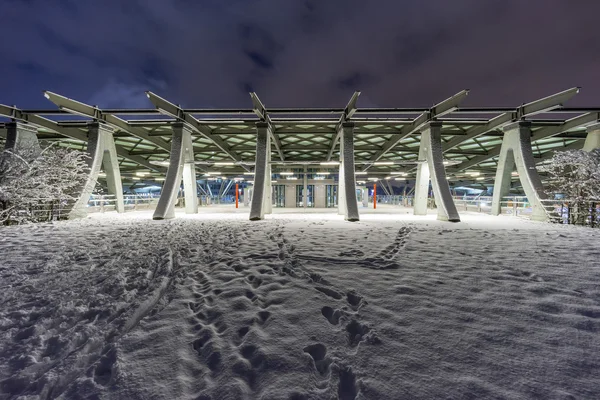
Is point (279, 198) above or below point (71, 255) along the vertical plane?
above

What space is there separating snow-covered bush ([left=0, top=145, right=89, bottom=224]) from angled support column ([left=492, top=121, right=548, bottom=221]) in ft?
74.8

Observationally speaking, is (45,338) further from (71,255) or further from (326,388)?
(71,255)

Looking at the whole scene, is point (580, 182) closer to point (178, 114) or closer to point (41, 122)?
point (178, 114)

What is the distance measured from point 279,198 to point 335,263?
25098mm

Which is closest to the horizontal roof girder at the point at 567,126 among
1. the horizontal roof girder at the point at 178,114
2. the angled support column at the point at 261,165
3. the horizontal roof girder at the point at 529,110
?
the horizontal roof girder at the point at 529,110

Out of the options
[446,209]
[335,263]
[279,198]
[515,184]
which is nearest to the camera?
[335,263]

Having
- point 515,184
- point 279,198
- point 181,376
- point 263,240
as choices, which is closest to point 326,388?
point 181,376

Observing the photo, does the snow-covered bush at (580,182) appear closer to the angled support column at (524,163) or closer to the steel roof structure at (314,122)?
the angled support column at (524,163)

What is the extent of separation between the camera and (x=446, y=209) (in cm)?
1177

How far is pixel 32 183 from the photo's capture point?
9227 mm

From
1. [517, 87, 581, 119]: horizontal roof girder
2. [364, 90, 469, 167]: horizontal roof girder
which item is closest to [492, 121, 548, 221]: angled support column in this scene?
[517, 87, 581, 119]: horizontal roof girder

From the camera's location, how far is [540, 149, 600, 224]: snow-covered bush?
363 inches

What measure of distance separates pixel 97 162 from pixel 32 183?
449 centimetres

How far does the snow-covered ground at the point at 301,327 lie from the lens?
1.71 m
